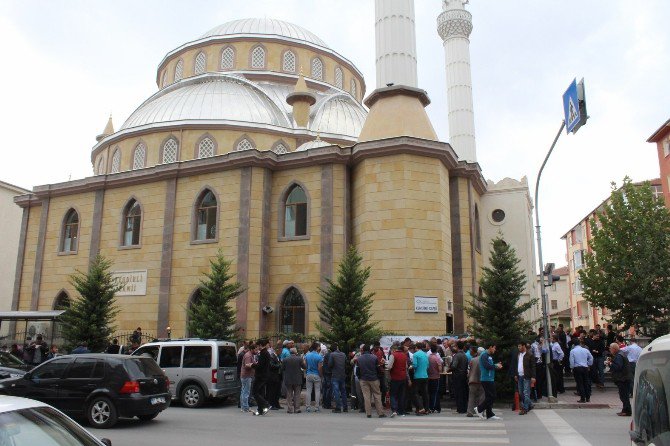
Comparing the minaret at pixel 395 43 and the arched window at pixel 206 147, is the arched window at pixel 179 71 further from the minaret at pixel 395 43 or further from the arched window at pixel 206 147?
the minaret at pixel 395 43

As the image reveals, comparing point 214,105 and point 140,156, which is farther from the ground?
point 214,105

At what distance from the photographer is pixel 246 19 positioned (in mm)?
40750

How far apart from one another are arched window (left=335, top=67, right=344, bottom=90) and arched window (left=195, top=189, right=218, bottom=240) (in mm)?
16991

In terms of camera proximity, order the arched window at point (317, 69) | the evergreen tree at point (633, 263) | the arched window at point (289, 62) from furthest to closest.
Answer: the arched window at point (317, 69)
the arched window at point (289, 62)
the evergreen tree at point (633, 263)

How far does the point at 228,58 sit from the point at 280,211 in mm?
17477

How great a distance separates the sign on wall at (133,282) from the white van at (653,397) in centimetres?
2186

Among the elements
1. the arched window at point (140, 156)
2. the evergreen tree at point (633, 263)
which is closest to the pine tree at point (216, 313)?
the arched window at point (140, 156)

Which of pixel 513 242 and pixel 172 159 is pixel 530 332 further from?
pixel 172 159

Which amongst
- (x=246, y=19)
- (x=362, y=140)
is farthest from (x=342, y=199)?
(x=246, y=19)

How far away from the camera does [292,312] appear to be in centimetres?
2200

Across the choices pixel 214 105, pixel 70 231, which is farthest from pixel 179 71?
pixel 70 231

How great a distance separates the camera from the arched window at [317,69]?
1455 inches

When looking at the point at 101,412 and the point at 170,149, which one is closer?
the point at 101,412

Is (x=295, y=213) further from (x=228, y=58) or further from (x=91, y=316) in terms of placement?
(x=228, y=58)
